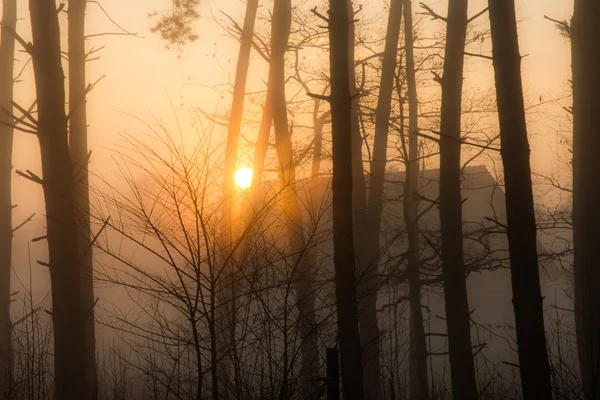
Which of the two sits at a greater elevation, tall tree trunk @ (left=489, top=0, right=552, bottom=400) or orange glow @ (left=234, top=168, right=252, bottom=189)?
orange glow @ (left=234, top=168, right=252, bottom=189)

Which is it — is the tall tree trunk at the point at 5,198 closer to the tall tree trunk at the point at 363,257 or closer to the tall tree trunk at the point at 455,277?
the tall tree trunk at the point at 363,257

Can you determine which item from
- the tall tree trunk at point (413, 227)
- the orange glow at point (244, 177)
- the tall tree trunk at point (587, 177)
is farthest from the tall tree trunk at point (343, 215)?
the tall tree trunk at point (413, 227)

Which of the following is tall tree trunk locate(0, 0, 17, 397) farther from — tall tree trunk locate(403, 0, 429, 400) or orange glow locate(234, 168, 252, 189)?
tall tree trunk locate(403, 0, 429, 400)

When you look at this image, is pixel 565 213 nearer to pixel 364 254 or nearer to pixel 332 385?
pixel 364 254

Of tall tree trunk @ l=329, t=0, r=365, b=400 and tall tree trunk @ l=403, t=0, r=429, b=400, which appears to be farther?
tall tree trunk @ l=403, t=0, r=429, b=400

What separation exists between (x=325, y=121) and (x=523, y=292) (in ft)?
37.5

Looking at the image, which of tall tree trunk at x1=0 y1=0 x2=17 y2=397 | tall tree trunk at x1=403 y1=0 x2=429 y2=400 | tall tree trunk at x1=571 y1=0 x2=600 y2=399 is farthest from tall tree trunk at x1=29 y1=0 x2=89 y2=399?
tall tree trunk at x1=403 y1=0 x2=429 y2=400

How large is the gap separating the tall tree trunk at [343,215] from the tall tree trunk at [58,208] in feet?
9.13

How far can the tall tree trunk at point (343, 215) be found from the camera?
25.1 feet

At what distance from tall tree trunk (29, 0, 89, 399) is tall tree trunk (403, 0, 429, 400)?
829cm

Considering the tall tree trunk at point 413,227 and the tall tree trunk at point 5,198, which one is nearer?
the tall tree trunk at point 5,198

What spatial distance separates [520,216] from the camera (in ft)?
25.2

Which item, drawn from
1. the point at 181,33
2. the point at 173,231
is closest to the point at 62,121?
the point at 173,231

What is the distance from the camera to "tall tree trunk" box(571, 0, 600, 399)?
923 centimetres
